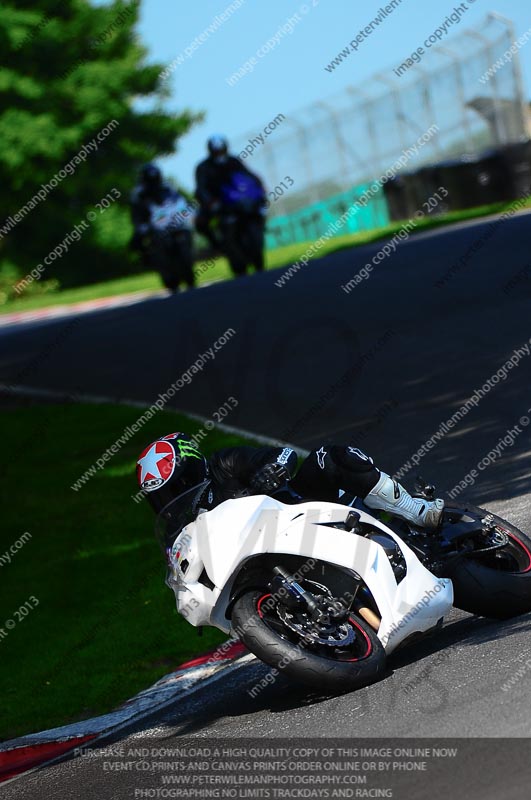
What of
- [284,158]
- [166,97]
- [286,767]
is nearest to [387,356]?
[286,767]

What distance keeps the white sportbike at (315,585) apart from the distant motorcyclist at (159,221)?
681 inches

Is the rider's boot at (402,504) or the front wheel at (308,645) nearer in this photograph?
the front wheel at (308,645)

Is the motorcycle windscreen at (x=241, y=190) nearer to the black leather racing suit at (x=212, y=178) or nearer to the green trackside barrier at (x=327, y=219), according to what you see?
the black leather racing suit at (x=212, y=178)

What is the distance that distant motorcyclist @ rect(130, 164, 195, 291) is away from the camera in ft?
77.3

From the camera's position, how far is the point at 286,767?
5.57 metres

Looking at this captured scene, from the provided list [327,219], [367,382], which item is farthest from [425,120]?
[367,382]

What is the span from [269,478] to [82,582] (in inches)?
180

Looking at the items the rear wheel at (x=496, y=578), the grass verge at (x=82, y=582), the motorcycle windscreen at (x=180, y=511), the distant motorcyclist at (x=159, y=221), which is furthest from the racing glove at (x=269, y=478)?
the distant motorcyclist at (x=159, y=221)

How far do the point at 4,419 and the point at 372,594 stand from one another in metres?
10.7

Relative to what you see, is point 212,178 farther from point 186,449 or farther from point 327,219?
point 186,449

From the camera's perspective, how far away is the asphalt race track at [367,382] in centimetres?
598

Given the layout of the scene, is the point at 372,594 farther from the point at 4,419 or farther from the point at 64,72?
the point at 64,72

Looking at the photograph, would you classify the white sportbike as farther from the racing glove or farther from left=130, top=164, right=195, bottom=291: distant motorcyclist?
left=130, top=164, right=195, bottom=291: distant motorcyclist

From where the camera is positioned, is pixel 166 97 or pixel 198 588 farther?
pixel 166 97
